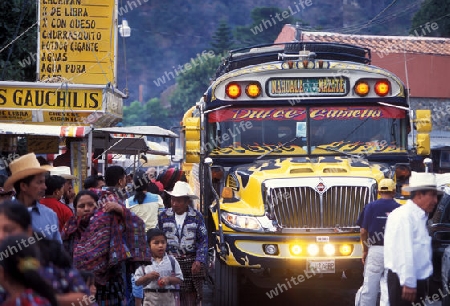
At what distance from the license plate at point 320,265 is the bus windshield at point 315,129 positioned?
160cm

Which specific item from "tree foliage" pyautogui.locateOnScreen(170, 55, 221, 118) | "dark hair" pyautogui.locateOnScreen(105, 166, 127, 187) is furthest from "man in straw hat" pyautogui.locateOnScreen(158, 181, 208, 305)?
"tree foliage" pyautogui.locateOnScreen(170, 55, 221, 118)

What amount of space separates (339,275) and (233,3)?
16182 centimetres

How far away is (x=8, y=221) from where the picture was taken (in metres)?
4.47

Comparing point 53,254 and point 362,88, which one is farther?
point 362,88

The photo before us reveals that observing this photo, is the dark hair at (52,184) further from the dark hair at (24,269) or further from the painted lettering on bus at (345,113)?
the dark hair at (24,269)

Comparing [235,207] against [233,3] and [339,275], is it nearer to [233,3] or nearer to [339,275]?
[339,275]

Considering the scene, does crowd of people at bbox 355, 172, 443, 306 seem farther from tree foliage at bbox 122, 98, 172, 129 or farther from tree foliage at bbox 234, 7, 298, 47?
tree foliage at bbox 234, 7, 298, 47

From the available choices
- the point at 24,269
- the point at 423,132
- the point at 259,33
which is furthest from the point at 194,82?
the point at 24,269

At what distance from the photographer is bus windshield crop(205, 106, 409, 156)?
36.1ft

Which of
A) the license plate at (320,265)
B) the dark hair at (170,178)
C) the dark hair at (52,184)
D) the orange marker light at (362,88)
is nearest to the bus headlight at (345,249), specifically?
the license plate at (320,265)

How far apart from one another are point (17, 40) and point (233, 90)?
9332mm

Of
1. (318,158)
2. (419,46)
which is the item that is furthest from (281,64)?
(419,46)

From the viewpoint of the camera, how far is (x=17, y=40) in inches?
750

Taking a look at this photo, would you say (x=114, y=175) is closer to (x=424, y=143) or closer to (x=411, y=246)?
(x=411, y=246)
